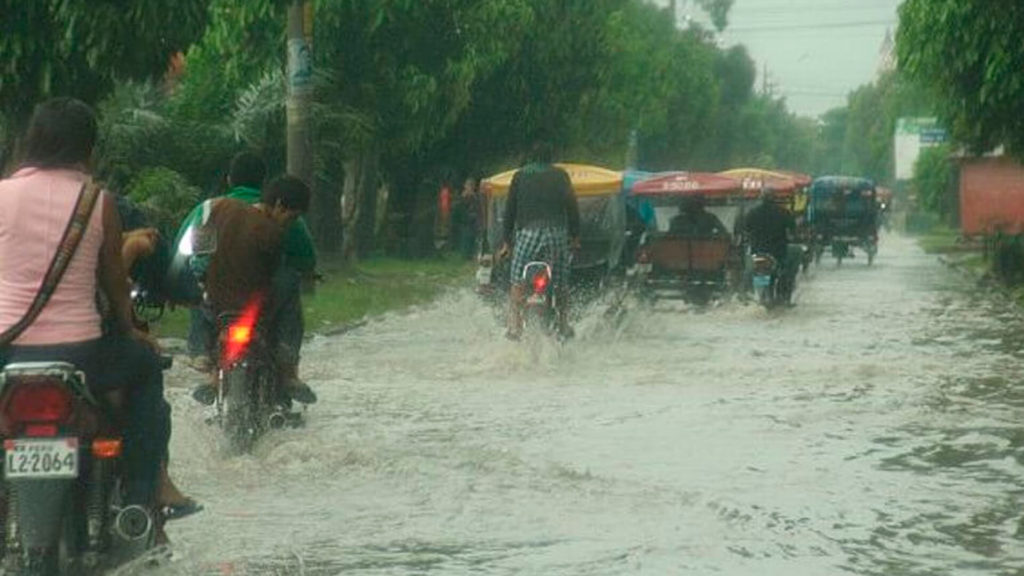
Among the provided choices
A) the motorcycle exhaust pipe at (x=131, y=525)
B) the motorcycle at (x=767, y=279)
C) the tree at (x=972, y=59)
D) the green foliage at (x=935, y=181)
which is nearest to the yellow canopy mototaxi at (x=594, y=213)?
the motorcycle at (x=767, y=279)

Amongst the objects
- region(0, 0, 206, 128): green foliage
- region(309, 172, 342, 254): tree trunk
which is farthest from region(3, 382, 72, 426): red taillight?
region(309, 172, 342, 254): tree trunk

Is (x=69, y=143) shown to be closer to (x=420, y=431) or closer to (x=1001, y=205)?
(x=420, y=431)

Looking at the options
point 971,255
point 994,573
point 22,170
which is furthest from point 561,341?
point 971,255

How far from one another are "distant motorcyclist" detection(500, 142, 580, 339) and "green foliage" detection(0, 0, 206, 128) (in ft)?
11.2

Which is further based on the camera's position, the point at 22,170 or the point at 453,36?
the point at 453,36

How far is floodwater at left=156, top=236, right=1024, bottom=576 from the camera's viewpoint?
9.73 m

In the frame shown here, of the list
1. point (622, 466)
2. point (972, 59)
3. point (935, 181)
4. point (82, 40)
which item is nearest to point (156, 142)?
point (972, 59)

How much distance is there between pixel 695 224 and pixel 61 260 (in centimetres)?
2520

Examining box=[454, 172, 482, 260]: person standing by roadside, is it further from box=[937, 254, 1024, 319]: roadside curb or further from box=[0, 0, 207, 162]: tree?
box=[0, 0, 207, 162]: tree

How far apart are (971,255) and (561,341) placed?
43755mm

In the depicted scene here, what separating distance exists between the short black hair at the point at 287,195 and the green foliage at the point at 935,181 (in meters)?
74.4

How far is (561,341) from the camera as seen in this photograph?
21.1 m

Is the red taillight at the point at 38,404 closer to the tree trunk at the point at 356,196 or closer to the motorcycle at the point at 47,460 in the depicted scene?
the motorcycle at the point at 47,460

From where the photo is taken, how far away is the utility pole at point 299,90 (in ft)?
91.2
